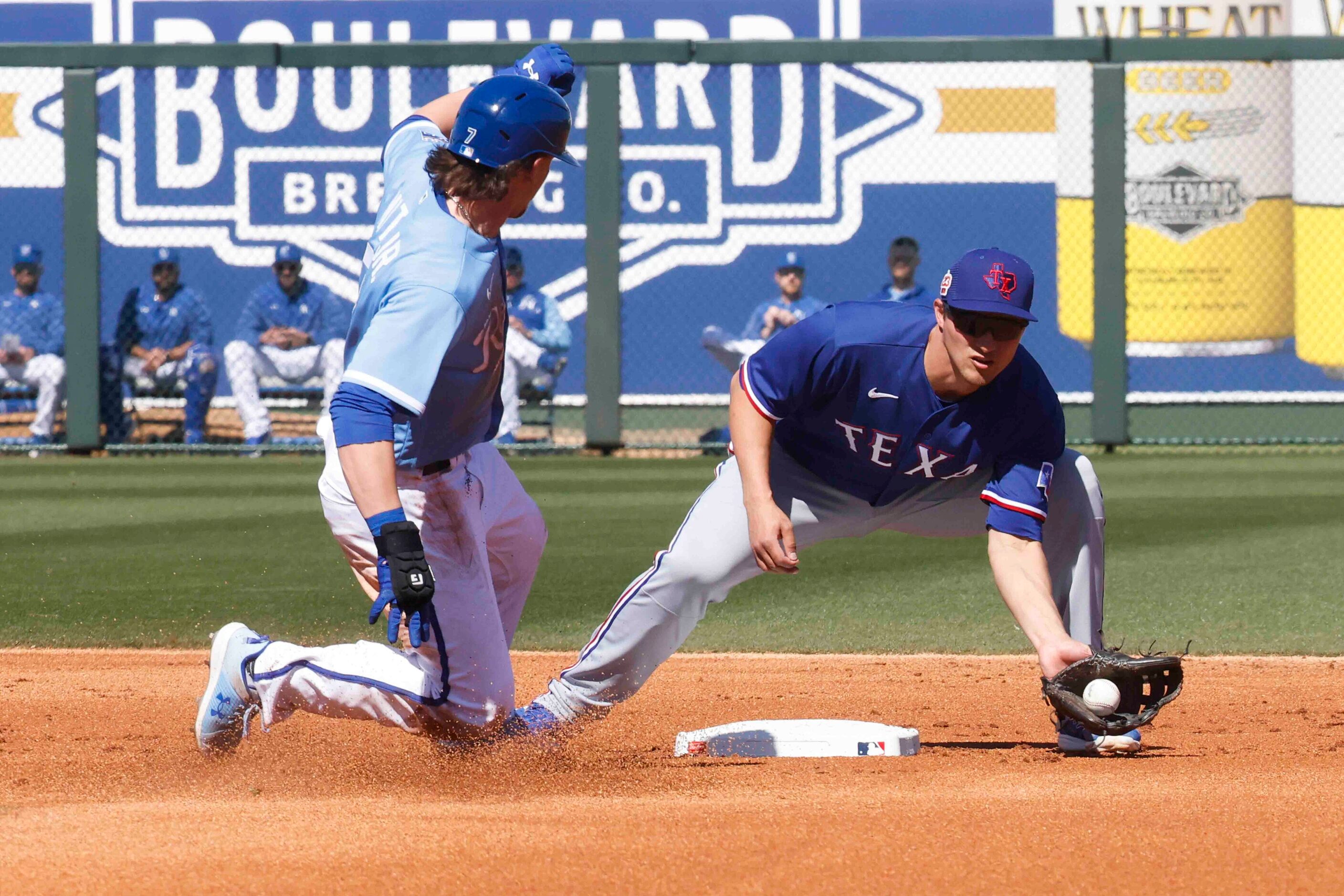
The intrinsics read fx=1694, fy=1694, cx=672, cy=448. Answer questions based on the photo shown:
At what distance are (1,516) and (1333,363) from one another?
1003 cm

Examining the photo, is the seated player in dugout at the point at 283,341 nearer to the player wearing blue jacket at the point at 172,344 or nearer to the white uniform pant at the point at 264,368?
the white uniform pant at the point at 264,368

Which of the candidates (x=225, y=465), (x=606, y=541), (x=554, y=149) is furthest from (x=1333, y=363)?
(x=554, y=149)

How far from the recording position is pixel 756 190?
14156 mm

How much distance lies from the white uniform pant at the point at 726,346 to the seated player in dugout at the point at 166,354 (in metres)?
3.84

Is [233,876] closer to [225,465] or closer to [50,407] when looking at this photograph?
[225,465]

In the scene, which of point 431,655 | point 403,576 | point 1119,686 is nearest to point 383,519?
point 403,576

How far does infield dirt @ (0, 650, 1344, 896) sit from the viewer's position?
2.88 m

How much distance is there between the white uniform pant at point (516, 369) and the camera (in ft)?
40.9

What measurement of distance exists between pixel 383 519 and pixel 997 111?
37.8 ft

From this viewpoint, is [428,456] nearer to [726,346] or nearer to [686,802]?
[686,802]

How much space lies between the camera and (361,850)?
3.01 meters

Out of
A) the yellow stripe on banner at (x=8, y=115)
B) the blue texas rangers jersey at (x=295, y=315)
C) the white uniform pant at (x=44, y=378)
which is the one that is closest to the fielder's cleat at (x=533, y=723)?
the blue texas rangers jersey at (x=295, y=315)

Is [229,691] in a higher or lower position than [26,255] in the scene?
lower

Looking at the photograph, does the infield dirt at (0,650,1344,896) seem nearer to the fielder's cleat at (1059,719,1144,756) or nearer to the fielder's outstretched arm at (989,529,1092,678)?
the fielder's cleat at (1059,719,1144,756)
